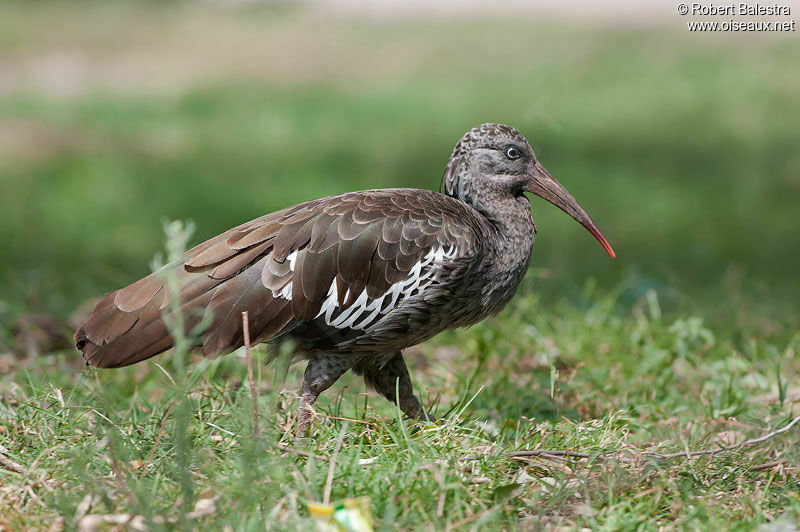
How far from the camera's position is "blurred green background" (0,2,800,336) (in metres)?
8.06

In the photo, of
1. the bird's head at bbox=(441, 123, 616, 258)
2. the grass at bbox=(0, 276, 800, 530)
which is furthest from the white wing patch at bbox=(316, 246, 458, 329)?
the bird's head at bbox=(441, 123, 616, 258)

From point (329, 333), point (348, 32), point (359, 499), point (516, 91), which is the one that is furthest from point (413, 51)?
point (359, 499)

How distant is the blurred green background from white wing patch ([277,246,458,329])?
69.9 inches

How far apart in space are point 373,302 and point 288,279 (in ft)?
→ 1.12

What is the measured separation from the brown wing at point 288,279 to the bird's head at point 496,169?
45 cm

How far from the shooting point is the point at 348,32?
648 inches

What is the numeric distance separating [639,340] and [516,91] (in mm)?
8672

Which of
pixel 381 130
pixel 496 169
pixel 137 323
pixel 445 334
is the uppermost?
pixel 496 169

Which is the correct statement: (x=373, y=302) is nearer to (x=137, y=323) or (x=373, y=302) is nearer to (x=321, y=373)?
(x=321, y=373)

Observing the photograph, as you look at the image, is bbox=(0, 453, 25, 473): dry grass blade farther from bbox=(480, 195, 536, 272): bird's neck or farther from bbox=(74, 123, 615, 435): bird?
bbox=(480, 195, 536, 272): bird's neck

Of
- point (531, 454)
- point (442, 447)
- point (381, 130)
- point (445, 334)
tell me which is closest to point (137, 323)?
point (442, 447)

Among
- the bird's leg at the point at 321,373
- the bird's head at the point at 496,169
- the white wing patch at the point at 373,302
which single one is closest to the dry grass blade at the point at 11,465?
the bird's leg at the point at 321,373

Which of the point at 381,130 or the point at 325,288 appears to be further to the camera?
the point at 381,130

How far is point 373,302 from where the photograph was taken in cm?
386
